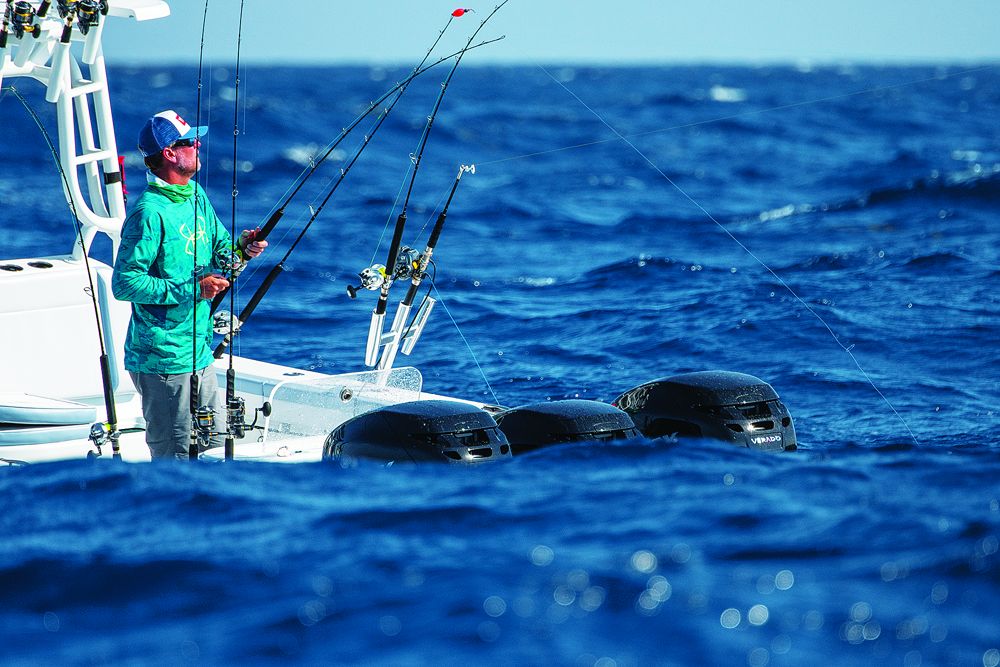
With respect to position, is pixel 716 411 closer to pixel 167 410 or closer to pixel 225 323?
pixel 225 323

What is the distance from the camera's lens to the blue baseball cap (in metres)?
4.19

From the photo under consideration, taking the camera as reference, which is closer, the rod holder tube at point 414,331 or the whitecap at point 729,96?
the rod holder tube at point 414,331

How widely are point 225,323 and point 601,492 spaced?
1674 millimetres

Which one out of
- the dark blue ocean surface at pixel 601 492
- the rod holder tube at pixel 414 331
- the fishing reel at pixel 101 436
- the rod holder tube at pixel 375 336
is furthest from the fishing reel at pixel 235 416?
the rod holder tube at pixel 414 331

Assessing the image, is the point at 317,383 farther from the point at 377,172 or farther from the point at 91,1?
the point at 377,172

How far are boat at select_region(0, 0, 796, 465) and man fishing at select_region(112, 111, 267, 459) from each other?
0.11m

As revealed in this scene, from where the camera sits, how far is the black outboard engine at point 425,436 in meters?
4.02

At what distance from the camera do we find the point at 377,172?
20.4 metres

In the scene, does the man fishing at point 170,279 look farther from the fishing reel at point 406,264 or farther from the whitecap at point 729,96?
the whitecap at point 729,96

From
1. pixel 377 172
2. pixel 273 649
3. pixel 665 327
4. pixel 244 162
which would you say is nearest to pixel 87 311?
pixel 273 649

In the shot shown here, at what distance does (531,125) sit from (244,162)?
13214 mm

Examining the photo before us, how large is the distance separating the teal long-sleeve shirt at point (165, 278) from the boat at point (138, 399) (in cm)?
16

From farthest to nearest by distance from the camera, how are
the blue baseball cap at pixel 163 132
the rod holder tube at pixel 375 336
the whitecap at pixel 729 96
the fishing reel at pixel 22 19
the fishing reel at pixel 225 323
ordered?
1. the whitecap at pixel 729 96
2. the rod holder tube at pixel 375 336
3. the fishing reel at pixel 22 19
4. the fishing reel at pixel 225 323
5. the blue baseball cap at pixel 163 132

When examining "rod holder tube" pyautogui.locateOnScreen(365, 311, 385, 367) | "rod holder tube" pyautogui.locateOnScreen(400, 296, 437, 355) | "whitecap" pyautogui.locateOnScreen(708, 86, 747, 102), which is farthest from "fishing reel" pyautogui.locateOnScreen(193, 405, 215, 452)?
"whitecap" pyautogui.locateOnScreen(708, 86, 747, 102)
